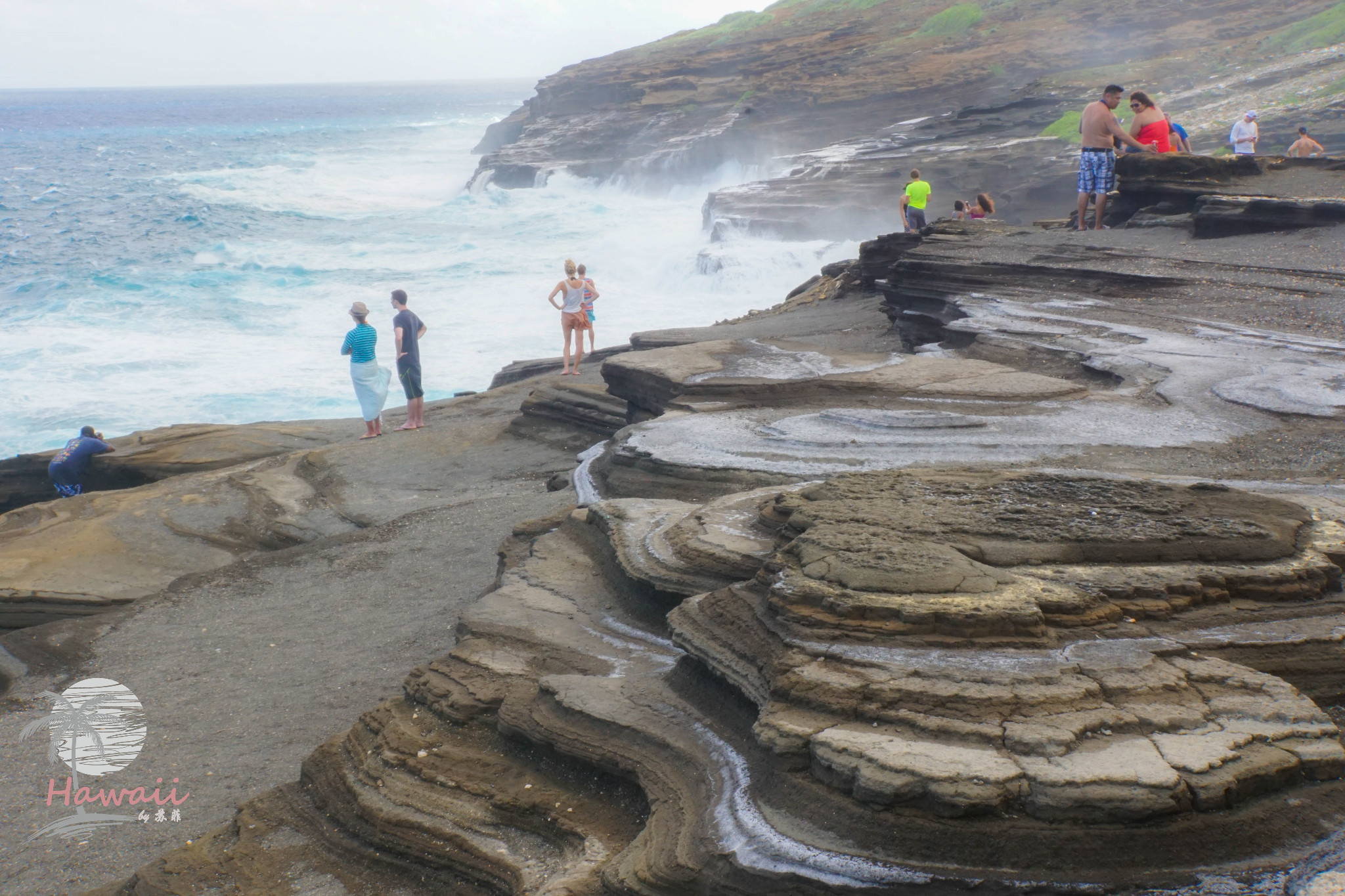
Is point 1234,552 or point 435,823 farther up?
point 1234,552

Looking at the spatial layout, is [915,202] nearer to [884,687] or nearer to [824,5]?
[884,687]

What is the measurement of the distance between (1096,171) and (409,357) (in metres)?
7.29

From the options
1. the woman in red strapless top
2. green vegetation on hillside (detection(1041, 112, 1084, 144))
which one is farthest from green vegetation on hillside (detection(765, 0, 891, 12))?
the woman in red strapless top

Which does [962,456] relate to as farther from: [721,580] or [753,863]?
[753,863]

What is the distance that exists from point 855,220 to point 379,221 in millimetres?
21339

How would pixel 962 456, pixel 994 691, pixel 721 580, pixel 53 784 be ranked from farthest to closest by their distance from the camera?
pixel 962 456, pixel 53 784, pixel 721 580, pixel 994 691

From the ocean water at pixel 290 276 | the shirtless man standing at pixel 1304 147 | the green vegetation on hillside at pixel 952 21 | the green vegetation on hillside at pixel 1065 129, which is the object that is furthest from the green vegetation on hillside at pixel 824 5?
the shirtless man standing at pixel 1304 147

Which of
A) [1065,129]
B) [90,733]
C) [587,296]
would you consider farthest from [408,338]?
[1065,129]

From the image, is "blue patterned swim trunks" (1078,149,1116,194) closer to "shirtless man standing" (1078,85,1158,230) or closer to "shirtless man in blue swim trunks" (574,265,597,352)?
"shirtless man standing" (1078,85,1158,230)

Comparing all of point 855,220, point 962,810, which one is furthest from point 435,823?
point 855,220

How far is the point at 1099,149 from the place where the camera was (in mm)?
10414

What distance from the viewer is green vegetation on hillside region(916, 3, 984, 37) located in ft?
142

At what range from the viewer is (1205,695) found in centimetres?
A: 253

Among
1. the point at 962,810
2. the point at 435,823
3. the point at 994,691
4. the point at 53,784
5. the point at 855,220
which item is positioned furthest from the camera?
the point at 855,220
